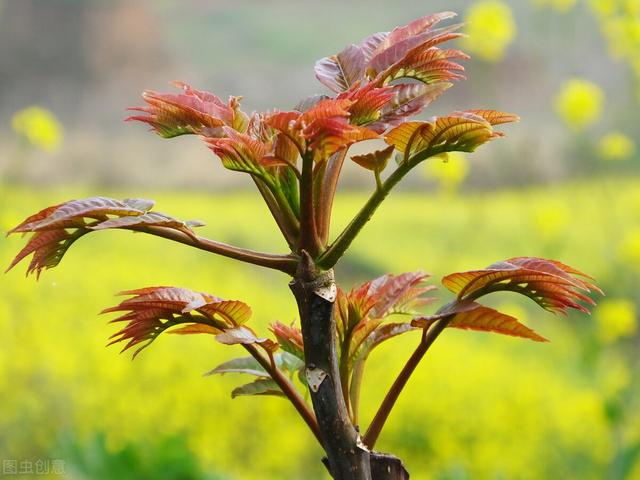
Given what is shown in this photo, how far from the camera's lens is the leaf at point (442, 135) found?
18.4 inches

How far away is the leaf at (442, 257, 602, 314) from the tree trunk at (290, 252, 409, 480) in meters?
0.08

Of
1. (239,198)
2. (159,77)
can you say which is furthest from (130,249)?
(159,77)

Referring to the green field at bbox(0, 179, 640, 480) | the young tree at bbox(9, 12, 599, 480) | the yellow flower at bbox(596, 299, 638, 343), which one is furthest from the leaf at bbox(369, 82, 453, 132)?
the yellow flower at bbox(596, 299, 638, 343)

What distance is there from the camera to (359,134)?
45 cm

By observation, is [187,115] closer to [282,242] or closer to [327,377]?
[327,377]

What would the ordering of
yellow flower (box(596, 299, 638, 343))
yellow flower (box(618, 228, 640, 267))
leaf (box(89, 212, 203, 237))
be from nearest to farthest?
1. leaf (box(89, 212, 203, 237))
2. yellow flower (box(596, 299, 638, 343))
3. yellow flower (box(618, 228, 640, 267))

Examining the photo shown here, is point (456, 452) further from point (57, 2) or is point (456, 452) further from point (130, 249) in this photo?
point (57, 2)

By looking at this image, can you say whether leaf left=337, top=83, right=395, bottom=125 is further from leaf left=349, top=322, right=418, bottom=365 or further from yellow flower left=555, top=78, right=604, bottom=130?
yellow flower left=555, top=78, right=604, bottom=130

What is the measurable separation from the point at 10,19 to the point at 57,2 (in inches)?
12.4

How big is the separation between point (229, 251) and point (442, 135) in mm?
126

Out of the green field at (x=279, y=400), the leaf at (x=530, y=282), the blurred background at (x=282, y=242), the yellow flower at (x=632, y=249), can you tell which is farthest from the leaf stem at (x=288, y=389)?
the yellow flower at (x=632, y=249)

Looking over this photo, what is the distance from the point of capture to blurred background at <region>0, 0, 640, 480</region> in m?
2.55

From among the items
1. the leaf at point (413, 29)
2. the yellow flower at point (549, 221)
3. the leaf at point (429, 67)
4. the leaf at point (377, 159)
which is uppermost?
the yellow flower at point (549, 221)

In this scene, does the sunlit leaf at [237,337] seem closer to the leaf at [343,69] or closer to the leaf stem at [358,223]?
the leaf stem at [358,223]
